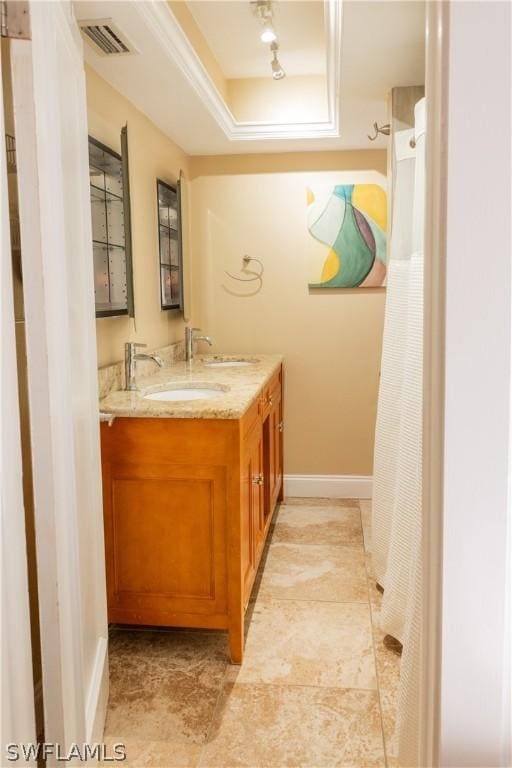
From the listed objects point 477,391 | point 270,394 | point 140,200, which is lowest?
point 270,394

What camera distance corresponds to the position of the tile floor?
70.8 inches

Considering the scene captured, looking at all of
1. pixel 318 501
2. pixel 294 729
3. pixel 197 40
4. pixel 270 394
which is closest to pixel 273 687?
pixel 294 729

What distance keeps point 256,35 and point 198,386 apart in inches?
70.6

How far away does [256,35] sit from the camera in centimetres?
317

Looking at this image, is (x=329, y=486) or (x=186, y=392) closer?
(x=186, y=392)

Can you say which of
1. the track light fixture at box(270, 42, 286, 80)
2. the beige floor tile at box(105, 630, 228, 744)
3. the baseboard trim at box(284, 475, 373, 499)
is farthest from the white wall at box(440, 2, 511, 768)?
the baseboard trim at box(284, 475, 373, 499)

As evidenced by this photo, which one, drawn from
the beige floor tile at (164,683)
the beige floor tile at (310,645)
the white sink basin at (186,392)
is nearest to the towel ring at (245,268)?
the white sink basin at (186,392)

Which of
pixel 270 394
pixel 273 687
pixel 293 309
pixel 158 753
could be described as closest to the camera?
pixel 158 753

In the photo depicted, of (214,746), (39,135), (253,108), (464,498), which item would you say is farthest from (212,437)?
(253,108)

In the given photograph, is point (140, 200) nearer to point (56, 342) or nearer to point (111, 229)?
point (111, 229)

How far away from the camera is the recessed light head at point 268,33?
115 inches

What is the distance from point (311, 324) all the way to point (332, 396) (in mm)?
480

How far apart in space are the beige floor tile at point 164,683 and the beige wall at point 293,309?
1.87 m

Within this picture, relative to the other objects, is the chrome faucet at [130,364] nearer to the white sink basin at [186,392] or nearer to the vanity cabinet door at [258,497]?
the white sink basin at [186,392]
